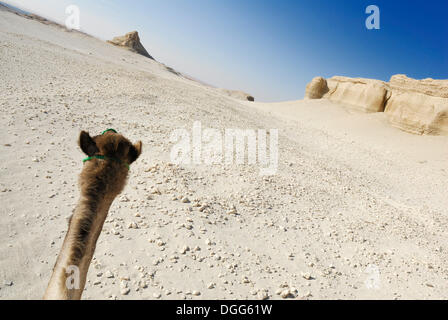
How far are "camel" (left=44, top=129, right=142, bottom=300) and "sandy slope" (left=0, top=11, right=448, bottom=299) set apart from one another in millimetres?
1923

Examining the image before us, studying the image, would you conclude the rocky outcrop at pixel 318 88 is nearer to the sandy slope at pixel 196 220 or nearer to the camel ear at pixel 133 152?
the sandy slope at pixel 196 220

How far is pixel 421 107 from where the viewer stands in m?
24.6

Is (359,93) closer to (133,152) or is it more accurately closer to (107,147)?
(133,152)

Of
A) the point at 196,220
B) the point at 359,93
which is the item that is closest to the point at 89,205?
the point at 196,220

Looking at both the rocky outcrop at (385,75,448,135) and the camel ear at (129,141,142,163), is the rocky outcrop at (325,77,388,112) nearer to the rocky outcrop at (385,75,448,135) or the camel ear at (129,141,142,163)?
the rocky outcrop at (385,75,448,135)

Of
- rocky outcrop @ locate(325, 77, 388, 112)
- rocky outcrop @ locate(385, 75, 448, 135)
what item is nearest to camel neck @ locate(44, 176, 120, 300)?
rocky outcrop @ locate(385, 75, 448, 135)

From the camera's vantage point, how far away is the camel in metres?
1.90

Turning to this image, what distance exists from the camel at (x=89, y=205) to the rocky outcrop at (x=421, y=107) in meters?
29.3

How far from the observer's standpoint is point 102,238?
4.45 m

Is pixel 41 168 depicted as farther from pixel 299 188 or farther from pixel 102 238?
pixel 299 188

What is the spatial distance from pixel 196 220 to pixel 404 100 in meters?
30.9

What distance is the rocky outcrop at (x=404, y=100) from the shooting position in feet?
76.0

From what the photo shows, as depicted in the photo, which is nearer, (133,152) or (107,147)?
(107,147)

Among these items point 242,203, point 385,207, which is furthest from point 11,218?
point 385,207
